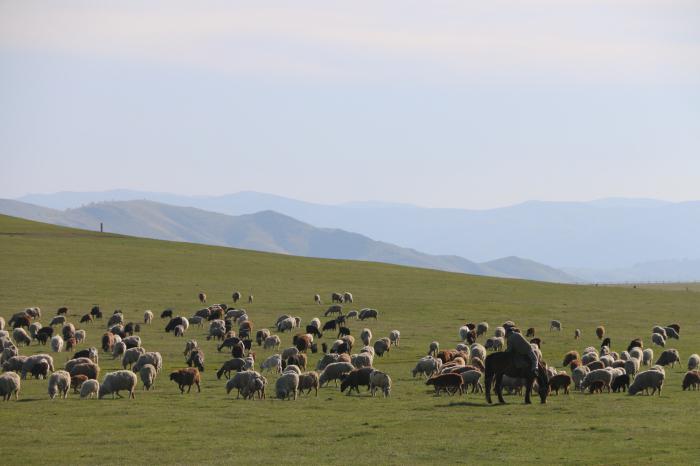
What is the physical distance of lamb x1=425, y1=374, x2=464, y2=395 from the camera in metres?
35.1

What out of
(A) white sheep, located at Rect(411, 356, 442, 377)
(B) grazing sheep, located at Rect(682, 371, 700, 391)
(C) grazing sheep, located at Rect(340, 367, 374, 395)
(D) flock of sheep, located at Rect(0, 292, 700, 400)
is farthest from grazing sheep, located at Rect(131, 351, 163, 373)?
(B) grazing sheep, located at Rect(682, 371, 700, 391)

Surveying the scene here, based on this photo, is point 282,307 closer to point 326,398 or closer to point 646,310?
point 646,310

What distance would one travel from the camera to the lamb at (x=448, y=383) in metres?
35.1

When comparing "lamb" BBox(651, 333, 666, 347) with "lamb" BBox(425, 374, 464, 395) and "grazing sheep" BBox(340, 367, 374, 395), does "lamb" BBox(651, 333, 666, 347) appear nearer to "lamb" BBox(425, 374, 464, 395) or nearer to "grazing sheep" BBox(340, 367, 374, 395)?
"lamb" BBox(425, 374, 464, 395)

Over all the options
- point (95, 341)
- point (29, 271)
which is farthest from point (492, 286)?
point (95, 341)

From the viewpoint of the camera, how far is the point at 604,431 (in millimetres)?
26859

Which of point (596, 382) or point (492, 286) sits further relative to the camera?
point (492, 286)

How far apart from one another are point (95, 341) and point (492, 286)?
47122mm

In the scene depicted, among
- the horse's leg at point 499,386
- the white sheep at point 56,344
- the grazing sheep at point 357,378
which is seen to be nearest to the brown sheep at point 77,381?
the grazing sheep at point 357,378

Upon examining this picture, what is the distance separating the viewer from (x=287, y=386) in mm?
35062

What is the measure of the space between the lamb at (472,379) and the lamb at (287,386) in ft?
19.9

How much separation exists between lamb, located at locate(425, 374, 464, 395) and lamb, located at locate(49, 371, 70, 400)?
1290 cm

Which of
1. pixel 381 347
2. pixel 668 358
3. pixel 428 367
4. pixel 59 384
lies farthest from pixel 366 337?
pixel 59 384

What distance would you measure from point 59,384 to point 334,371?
10425 mm
